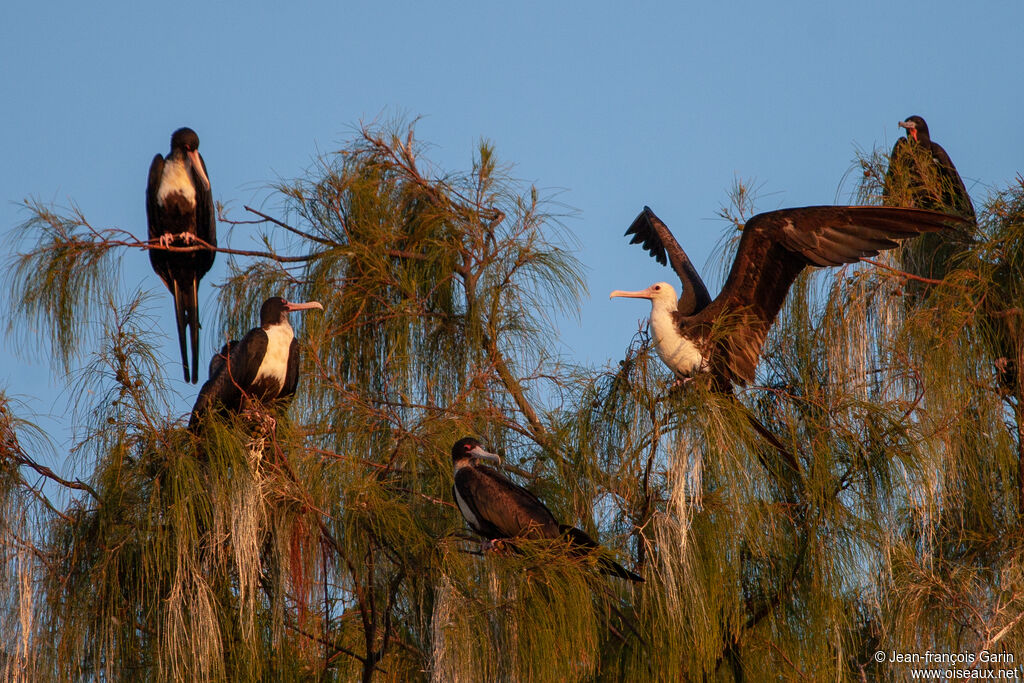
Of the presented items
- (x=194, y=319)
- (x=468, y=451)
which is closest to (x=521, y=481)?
(x=468, y=451)

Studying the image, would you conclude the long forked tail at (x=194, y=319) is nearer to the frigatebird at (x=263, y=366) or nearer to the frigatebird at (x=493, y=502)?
the frigatebird at (x=263, y=366)

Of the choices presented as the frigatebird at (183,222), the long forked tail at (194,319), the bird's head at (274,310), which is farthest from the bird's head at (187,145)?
the bird's head at (274,310)

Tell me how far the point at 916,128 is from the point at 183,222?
2.91 metres

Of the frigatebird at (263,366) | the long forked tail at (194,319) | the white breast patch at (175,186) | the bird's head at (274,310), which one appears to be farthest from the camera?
the white breast patch at (175,186)

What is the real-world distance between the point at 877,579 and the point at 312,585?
1524 mm

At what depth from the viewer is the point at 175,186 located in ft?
15.6

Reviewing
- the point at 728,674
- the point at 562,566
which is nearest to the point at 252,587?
the point at 562,566

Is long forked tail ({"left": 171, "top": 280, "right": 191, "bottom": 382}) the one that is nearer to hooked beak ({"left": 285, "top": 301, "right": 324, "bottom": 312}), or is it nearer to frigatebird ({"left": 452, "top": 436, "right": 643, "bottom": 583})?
hooked beak ({"left": 285, "top": 301, "right": 324, "bottom": 312})

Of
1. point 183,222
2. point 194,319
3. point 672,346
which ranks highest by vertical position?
point 183,222

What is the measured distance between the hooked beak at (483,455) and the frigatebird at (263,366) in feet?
2.53

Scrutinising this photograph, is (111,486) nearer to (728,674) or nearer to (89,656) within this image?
(89,656)

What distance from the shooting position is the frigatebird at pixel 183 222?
14.7 ft

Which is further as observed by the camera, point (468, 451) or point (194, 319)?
point (194, 319)

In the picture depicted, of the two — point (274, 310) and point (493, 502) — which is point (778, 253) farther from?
point (274, 310)
